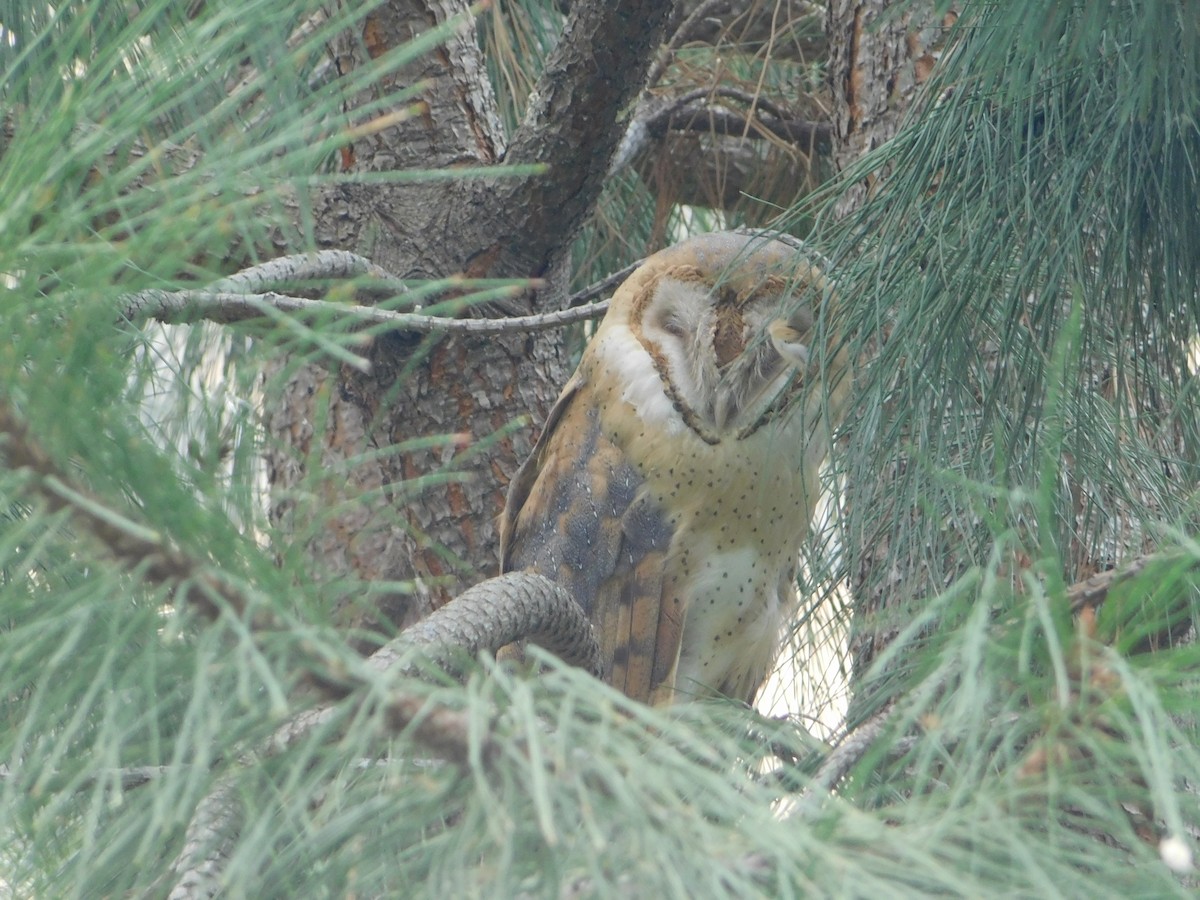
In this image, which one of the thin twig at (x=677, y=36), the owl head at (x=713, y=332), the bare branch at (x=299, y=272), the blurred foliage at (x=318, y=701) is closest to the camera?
the blurred foliage at (x=318, y=701)

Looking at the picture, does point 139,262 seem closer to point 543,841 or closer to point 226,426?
point 226,426

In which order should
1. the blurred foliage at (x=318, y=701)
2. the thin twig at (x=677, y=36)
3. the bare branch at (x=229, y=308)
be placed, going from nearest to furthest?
the blurred foliage at (x=318, y=701)
the bare branch at (x=229, y=308)
the thin twig at (x=677, y=36)

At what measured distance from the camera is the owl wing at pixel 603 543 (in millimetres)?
1928

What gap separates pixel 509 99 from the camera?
2.65 m

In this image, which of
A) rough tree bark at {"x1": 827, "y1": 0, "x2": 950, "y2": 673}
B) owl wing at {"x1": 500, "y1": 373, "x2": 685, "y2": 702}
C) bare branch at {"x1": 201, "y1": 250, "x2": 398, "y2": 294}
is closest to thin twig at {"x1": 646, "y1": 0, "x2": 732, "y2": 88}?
rough tree bark at {"x1": 827, "y1": 0, "x2": 950, "y2": 673}

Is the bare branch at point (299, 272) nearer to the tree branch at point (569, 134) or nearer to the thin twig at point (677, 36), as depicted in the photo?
the tree branch at point (569, 134)

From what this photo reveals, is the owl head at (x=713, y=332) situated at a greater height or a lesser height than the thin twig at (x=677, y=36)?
lesser

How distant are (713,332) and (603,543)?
377 millimetres

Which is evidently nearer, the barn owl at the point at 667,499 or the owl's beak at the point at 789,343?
the owl's beak at the point at 789,343

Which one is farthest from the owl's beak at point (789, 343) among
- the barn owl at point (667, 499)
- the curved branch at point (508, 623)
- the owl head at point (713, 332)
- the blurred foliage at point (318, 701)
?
the blurred foliage at point (318, 701)

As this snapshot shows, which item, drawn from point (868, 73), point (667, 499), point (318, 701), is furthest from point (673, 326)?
point (318, 701)

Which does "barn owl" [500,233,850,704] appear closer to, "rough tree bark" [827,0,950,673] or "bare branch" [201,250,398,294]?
"rough tree bark" [827,0,950,673]

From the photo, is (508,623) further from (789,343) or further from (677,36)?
→ (677,36)

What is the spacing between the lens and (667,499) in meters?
1.90
